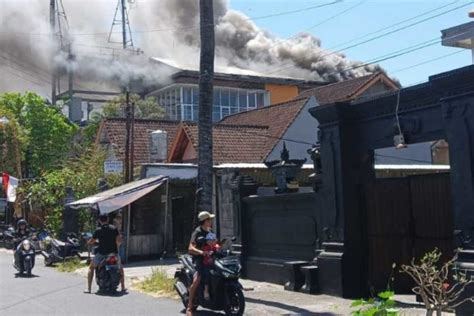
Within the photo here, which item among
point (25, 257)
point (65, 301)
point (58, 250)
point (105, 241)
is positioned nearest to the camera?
point (65, 301)

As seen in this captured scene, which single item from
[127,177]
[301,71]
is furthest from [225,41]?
[127,177]

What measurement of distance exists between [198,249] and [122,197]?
948cm

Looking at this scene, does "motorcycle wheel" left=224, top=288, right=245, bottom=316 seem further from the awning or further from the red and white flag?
the red and white flag

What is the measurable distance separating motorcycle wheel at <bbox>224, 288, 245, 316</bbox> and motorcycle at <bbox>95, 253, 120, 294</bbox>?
13.7 feet

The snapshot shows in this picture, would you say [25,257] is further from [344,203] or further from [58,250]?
[344,203]

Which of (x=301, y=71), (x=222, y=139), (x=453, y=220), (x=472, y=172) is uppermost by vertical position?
(x=301, y=71)

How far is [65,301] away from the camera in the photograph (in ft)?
40.7

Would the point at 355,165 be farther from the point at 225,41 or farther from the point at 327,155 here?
the point at 225,41

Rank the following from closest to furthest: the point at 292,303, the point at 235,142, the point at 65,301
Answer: the point at 292,303, the point at 65,301, the point at 235,142

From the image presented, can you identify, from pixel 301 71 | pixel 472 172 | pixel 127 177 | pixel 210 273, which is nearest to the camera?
pixel 472 172

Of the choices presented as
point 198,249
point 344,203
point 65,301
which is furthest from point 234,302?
point 65,301

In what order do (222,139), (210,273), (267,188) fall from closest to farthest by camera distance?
(210,273)
(267,188)
(222,139)

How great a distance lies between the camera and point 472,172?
30.9 ft

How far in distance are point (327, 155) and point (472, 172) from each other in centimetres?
345
